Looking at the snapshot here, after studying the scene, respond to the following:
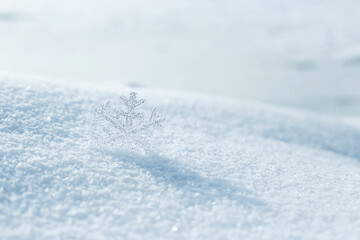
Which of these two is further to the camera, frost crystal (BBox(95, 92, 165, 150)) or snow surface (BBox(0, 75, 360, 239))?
frost crystal (BBox(95, 92, 165, 150))

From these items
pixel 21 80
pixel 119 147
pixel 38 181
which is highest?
pixel 21 80

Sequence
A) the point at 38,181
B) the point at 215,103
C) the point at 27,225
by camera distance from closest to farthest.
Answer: the point at 27,225 < the point at 38,181 < the point at 215,103

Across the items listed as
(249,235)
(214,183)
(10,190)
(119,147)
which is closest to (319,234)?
(249,235)

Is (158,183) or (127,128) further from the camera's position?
(127,128)

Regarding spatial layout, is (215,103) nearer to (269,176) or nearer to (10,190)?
(269,176)

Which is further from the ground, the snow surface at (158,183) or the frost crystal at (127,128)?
the frost crystal at (127,128)

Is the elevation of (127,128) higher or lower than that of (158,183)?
higher

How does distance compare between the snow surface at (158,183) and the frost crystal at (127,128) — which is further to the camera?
the frost crystal at (127,128)

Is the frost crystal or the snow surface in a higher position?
the frost crystal
